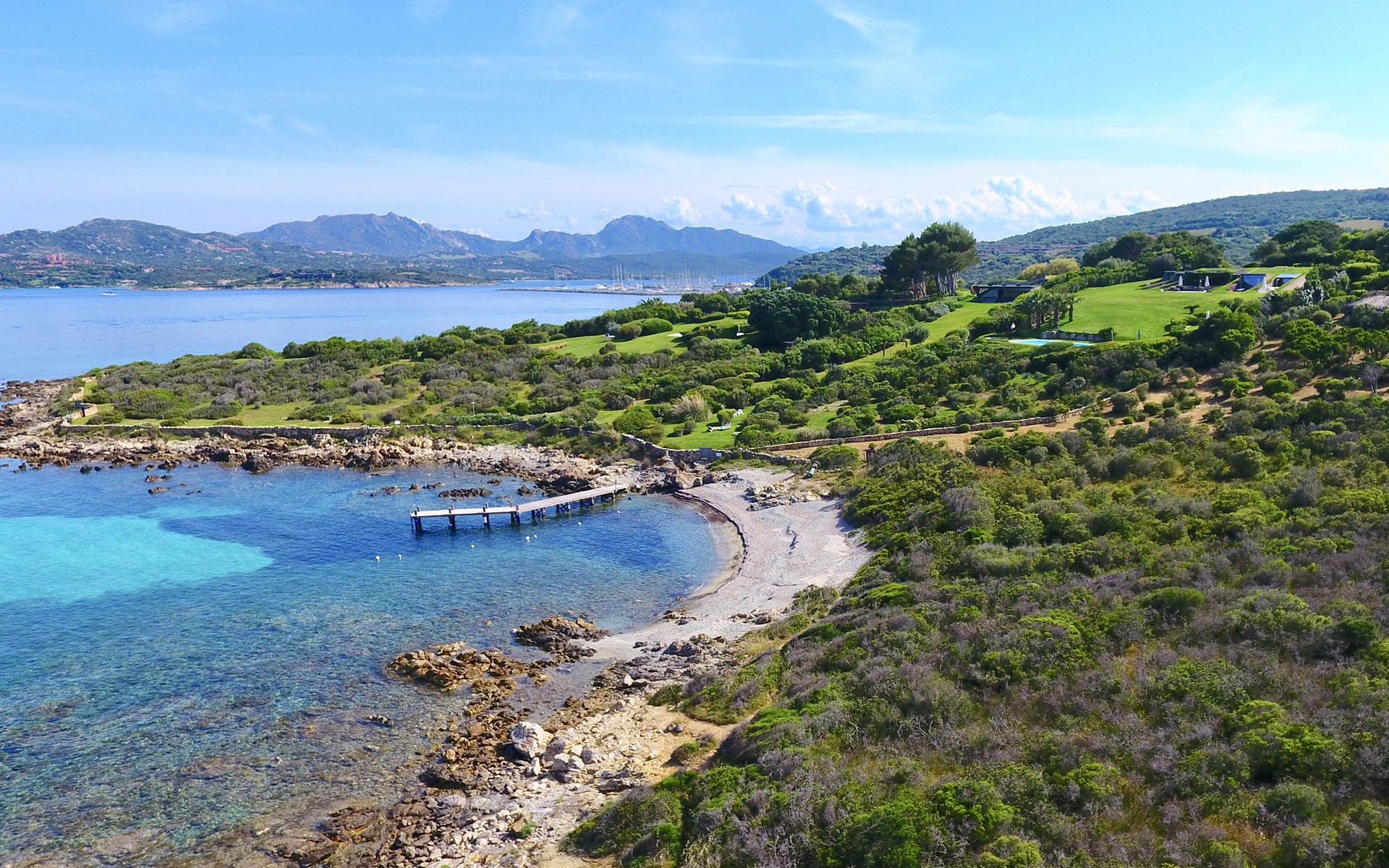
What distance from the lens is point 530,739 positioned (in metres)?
19.7

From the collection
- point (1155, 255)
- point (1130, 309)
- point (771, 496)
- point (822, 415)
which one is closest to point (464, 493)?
point (771, 496)

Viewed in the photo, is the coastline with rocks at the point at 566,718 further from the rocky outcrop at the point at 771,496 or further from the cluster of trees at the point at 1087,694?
the cluster of trees at the point at 1087,694

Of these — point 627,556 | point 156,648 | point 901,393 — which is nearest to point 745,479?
point 627,556

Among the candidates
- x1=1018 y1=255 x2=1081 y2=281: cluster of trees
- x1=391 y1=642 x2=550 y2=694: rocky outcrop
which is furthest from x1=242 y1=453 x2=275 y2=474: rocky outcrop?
x1=1018 y1=255 x2=1081 y2=281: cluster of trees

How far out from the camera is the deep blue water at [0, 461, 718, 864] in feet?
62.4

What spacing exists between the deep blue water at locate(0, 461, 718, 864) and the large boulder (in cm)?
292

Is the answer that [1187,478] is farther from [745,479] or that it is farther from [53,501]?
[53,501]

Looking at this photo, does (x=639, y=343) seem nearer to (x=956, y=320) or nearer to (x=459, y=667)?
(x=956, y=320)

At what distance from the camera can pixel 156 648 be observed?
26469mm

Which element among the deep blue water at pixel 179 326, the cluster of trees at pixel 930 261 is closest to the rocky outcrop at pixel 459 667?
the cluster of trees at pixel 930 261

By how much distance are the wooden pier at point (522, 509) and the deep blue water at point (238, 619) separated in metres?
0.86

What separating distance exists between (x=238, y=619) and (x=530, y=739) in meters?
15.3

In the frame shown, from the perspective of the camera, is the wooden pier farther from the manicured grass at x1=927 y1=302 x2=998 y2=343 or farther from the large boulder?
the manicured grass at x1=927 y1=302 x2=998 y2=343

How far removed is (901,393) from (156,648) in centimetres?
4198
